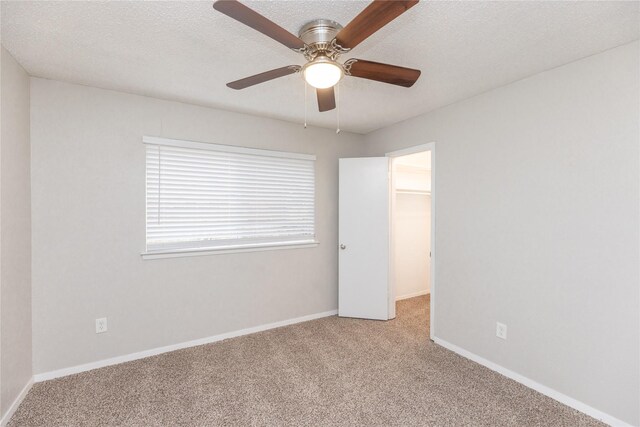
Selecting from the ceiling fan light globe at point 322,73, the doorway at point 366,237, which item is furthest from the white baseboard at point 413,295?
the ceiling fan light globe at point 322,73

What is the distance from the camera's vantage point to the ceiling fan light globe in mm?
1542

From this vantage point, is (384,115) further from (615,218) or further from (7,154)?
(7,154)

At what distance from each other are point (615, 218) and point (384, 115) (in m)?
2.13

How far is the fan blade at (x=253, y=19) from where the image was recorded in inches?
45.1

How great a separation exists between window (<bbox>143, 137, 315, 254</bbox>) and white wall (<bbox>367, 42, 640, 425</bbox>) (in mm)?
1657

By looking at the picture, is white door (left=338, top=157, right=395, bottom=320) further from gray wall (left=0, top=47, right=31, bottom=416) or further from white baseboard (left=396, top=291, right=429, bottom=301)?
gray wall (left=0, top=47, right=31, bottom=416)

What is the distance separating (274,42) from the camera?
187 centimetres

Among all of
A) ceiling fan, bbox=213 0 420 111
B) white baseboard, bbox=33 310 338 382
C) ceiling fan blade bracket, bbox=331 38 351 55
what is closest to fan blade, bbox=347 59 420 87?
ceiling fan, bbox=213 0 420 111

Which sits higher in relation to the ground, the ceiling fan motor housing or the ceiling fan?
the ceiling fan motor housing

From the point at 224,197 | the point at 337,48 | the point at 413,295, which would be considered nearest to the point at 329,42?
the point at 337,48

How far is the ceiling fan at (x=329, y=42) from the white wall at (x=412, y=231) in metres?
2.87

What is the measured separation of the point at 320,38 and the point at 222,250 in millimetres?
2231

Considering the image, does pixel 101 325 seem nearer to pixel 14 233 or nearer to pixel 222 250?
pixel 14 233

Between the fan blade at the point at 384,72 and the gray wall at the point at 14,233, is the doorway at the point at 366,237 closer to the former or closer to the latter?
the fan blade at the point at 384,72
